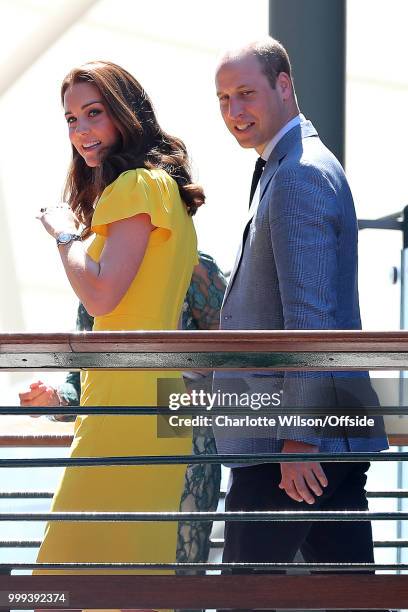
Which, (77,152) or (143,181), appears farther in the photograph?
(77,152)

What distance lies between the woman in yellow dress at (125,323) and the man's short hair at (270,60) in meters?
0.28

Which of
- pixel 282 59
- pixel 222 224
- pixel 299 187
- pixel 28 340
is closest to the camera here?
pixel 28 340

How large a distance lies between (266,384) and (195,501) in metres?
0.63

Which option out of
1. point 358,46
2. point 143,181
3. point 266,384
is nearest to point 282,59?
point 143,181

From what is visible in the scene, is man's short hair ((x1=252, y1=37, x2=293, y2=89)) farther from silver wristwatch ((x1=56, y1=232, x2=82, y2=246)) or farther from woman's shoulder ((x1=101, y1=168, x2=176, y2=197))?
silver wristwatch ((x1=56, y1=232, x2=82, y2=246))

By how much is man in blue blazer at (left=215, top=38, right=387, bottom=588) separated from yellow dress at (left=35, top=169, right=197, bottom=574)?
0.13m

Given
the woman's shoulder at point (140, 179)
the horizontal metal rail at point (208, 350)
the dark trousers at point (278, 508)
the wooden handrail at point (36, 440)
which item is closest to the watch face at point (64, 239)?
the woman's shoulder at point (140, 179)

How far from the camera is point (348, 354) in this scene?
2.22m

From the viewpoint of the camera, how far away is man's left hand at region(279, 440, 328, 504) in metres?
2.34

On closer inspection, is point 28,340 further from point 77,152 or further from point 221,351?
point 77,152

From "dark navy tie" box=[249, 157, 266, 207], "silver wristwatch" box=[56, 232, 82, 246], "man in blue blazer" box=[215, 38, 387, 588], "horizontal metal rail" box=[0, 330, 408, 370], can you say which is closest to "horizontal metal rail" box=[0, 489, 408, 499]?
"man in blue blazer" box=[215, 38, 387, 588]

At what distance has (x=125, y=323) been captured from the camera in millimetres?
2520

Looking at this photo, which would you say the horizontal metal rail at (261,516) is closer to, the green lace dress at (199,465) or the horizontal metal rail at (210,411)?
the horizontal metal rail at (210,411)

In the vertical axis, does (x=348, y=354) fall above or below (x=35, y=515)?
above
